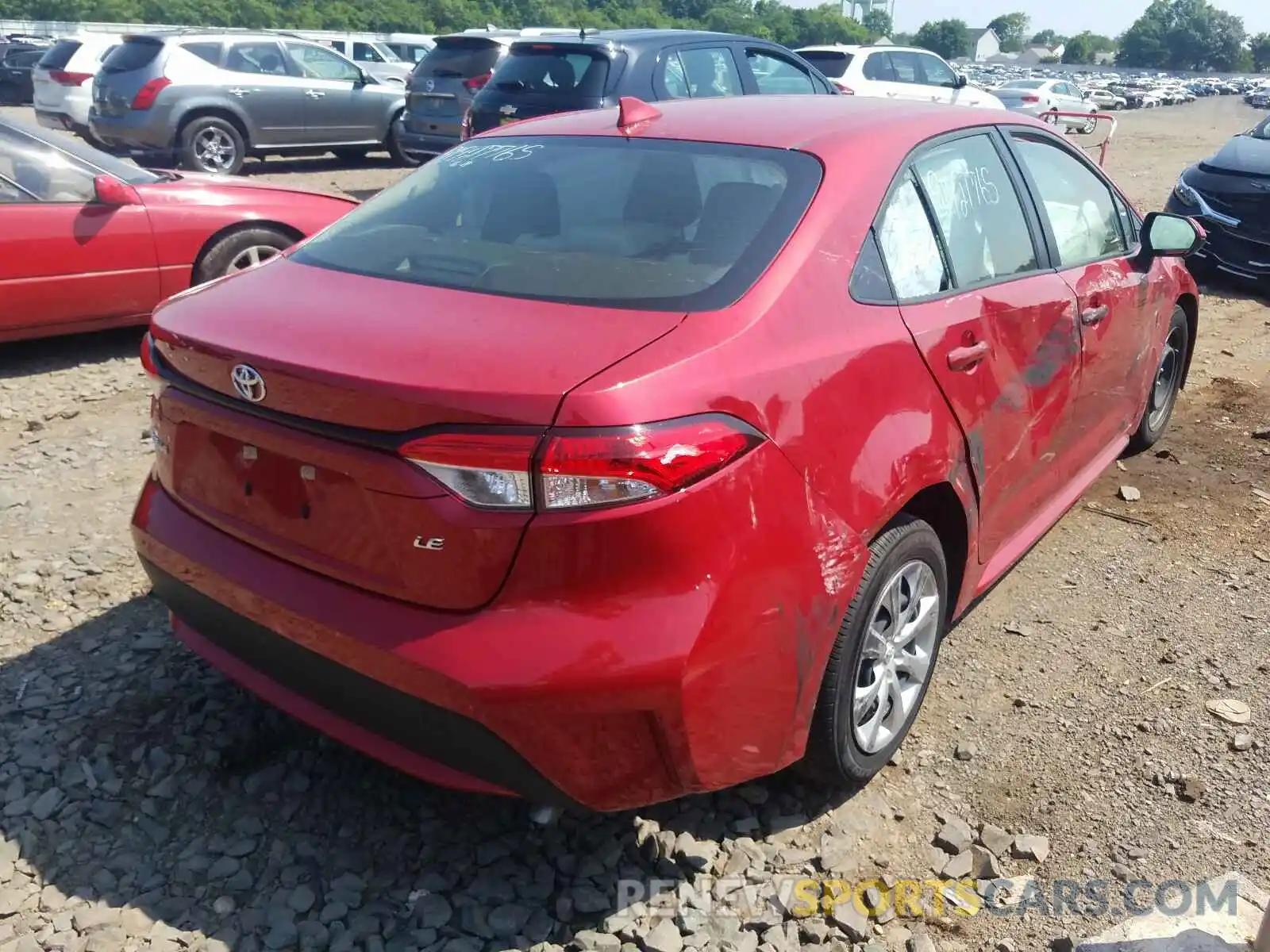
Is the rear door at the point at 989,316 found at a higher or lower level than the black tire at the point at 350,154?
higher

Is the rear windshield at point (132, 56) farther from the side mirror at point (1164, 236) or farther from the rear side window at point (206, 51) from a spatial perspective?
the side mirror at point (1164, 236)

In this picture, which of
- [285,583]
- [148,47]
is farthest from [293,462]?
[148,47]

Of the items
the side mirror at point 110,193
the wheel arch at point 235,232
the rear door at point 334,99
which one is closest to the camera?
the side mirror at point 110,193

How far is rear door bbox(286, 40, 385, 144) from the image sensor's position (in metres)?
13.3

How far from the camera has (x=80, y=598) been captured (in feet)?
11.7

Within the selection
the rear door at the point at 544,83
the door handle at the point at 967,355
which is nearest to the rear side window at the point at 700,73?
the rear door at the point at 544,83

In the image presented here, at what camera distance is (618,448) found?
6.45ft

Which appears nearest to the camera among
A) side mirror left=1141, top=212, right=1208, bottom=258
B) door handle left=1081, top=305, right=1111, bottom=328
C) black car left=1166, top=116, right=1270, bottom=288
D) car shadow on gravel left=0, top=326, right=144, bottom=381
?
door handle left=1081, top=305, right=1111, bottom=328

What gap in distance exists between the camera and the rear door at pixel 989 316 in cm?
276

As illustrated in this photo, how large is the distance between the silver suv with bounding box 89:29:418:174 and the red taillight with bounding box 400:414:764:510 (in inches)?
451

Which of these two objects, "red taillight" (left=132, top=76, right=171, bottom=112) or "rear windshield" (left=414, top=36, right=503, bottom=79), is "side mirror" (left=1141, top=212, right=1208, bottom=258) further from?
"red taillight" (left=132, top=76, right=171, bottom=112)

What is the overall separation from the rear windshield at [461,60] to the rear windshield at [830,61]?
4.57 m

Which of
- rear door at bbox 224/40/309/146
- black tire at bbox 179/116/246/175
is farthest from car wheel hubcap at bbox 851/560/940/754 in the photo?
rear door at bbox 224/40/309/146

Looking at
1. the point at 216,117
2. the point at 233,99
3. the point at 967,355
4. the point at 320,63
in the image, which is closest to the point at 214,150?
the point at 216,117
